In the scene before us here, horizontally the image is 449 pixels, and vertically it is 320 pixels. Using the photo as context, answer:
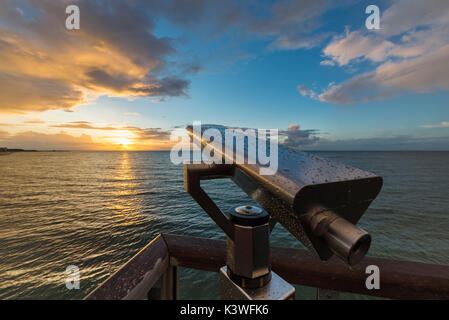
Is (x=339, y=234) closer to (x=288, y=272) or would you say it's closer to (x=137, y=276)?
(x=288, y=272)

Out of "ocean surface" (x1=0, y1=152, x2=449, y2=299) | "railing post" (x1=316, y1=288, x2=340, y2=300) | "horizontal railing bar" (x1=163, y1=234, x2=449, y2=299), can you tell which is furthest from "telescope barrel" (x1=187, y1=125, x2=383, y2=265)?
"ocean surface" (x1=0, y1=152, x2=449, y2=299)

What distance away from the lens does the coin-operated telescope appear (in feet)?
1.69

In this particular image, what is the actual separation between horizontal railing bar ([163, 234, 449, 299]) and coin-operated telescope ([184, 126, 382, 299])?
0.42 metres

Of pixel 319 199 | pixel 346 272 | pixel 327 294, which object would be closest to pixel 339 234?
pixel 319 199

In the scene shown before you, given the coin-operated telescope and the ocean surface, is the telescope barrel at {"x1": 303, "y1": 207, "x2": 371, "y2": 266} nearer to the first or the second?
the coin-operated telescope

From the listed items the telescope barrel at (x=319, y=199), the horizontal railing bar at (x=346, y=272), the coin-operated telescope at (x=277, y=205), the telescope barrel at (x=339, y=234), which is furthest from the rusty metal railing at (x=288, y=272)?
the telescope barrel at (x=339, y=234)

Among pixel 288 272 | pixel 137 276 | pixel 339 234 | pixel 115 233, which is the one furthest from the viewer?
pixel 115 233

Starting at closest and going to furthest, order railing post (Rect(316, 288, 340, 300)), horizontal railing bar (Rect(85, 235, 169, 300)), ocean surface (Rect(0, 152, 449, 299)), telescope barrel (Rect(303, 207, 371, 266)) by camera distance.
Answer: telescope barrel (Rect(303, 207, 371, 266)) → horizontal railing bar (Rect(85, 235, 169, 300)) → railing post (Rect(316, 288, 340, 300)) → ocean surface (Rect(0, 152, 449, 299))

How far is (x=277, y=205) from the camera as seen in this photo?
0.64 meters

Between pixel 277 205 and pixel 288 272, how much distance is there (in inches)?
29.5

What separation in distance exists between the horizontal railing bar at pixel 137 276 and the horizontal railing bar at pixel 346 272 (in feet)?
0.37

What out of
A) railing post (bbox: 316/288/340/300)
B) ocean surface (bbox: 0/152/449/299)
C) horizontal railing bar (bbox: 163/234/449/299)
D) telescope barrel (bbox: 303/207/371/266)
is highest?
telescope barrel (bbox: 303/207/371/266)

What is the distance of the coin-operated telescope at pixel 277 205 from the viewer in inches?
20.2
